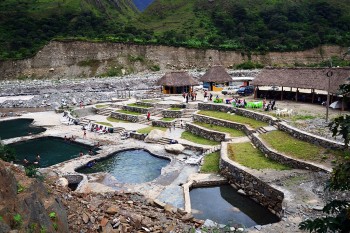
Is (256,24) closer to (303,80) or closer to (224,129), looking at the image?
(303,80)

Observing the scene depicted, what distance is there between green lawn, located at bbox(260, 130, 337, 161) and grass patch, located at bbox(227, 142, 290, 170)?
3.26 feet

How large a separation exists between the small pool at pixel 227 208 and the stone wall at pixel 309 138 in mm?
5523

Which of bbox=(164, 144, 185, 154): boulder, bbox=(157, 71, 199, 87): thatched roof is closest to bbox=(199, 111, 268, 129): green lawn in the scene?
bbox=(164, 144, 185, 154): boulder

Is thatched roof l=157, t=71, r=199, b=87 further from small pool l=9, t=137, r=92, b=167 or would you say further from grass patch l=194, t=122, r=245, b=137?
small pool l=9, t=137, r=92, b=167

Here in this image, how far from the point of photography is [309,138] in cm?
2109

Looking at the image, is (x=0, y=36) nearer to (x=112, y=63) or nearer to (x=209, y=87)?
(x=112, y=63)

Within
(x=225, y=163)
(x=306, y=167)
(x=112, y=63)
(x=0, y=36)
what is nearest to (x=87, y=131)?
(x=225, y=163)

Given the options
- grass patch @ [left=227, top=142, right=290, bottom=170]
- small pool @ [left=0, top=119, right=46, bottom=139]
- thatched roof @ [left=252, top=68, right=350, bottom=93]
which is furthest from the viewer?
small pool @ [left=0, top=119, right=46, bottom=139]

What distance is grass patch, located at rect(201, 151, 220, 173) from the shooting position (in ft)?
72.2

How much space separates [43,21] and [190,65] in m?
39.7

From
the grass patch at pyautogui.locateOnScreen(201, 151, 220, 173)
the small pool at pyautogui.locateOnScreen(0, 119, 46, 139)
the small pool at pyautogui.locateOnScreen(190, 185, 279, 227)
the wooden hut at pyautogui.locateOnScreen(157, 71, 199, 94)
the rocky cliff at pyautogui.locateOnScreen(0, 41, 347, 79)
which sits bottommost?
the small pool at pyautogui.locateOnScreen(190, 185, 279, 227)

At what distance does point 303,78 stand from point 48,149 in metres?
24.1

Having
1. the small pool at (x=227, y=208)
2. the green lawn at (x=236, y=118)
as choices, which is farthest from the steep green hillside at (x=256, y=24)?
the small pool at (x=227, y=208)

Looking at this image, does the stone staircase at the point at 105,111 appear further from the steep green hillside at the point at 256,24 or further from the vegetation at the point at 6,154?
the steep green hillside at the point at 256,24
